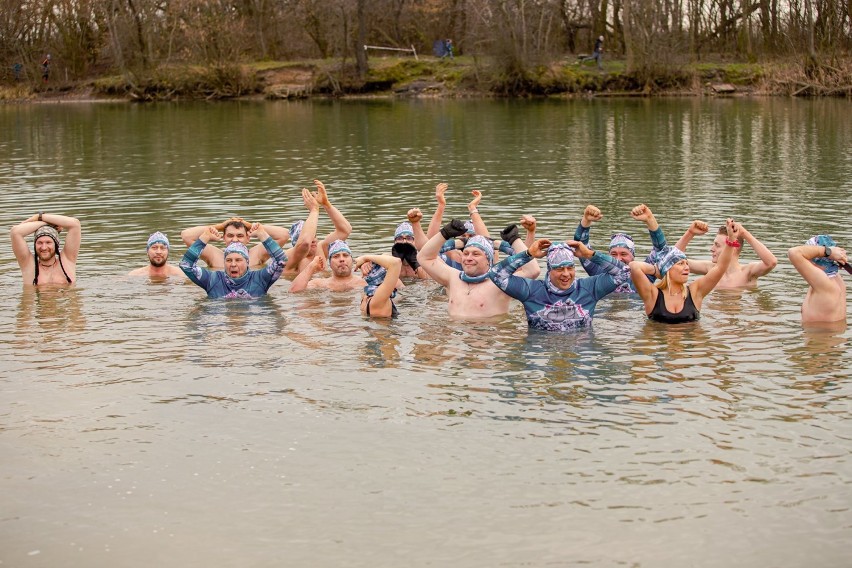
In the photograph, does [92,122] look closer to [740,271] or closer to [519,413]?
[740,271]

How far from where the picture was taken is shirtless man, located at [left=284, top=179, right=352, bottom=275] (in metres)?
14.6

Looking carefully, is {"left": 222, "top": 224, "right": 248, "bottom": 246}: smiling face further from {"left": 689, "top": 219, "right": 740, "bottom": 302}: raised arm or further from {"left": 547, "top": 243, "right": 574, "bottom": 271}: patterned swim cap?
{"left": 689, "top": 219, "right": 740, "bottom": 302}: raised arm

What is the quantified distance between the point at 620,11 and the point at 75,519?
5706 centimetres

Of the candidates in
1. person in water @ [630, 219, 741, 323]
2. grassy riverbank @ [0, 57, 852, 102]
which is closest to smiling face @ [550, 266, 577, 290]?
person in water @ [630, 219, 741, 323]

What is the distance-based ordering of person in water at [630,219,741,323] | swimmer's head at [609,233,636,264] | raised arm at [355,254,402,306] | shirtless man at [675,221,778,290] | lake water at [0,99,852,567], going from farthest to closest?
swimmer's head at [609,233,636,264], shirtless man at [675,221,778,290], raised arm at [355,254,402,306], person in water at [630,219,741,323], lake water at [0,99,852,567]

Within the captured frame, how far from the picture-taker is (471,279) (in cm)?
1342

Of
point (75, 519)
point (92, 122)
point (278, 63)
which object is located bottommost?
point (75, 519)

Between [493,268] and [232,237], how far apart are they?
421 centimetres

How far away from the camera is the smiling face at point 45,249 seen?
16000 mm

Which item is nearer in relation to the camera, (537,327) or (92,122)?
(537,327)

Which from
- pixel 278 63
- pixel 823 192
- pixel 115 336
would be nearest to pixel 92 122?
pixel 278 63

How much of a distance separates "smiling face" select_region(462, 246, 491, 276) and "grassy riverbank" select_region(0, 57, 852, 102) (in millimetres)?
42117

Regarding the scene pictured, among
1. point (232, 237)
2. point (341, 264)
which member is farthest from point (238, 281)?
point (341, 264)

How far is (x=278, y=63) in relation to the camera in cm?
6419
